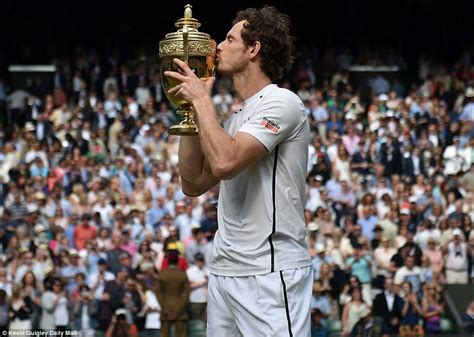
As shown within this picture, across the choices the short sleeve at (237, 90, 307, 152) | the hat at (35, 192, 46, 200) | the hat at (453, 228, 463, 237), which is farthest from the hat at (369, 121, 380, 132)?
the short sleeve at (237, 90, 307, 152)

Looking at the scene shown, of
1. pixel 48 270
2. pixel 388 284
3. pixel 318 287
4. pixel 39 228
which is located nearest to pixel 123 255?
pixel 48 270

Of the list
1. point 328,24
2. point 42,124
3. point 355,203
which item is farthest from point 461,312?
point 328,24

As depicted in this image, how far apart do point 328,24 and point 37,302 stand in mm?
15116

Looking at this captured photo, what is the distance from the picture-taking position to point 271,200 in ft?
13.0

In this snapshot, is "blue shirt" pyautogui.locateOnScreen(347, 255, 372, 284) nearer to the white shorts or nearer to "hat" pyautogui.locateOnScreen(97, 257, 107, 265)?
"hat" pyautogui.locateOnScreen(97, 257, 107, 265)

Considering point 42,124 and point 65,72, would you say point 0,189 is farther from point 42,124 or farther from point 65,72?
point 65,72

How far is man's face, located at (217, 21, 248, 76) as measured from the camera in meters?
4.07

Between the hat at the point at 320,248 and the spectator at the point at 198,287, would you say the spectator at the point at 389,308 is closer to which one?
the hat at the point at 320,248

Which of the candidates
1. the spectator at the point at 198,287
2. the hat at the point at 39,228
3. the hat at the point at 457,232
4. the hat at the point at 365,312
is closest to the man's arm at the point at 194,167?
the spectator at the point at 198,287

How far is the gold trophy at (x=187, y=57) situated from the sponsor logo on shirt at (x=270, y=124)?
27 centimetres

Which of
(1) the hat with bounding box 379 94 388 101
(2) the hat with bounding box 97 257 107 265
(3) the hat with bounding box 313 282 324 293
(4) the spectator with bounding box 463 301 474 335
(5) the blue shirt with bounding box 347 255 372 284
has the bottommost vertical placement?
(4) the spectator with bounding box 463 301 474 335

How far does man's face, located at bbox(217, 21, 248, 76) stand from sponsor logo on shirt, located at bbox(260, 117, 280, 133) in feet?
0.89

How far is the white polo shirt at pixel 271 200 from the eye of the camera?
394 centimetres

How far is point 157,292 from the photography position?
11.4 meters
